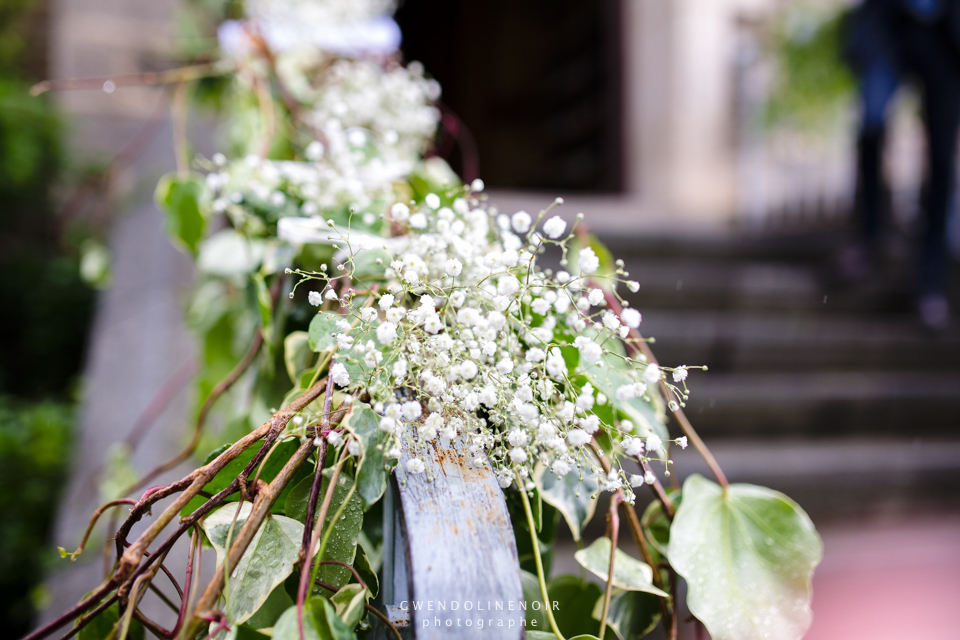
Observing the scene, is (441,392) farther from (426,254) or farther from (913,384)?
(913,384)

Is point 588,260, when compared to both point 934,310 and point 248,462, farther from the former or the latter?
point 934,310

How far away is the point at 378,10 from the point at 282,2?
31cm

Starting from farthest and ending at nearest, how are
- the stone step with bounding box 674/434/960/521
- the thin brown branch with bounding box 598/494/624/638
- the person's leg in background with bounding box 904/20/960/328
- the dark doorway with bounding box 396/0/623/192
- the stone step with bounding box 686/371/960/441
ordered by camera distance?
the dark doorway with bounding box 396/0/623/192 → the person's leg in background with bounding box 904/20/960/328 → the stone step with bounding box 686/371/960/441 → the stone step with bounding box 674/434/960/521 → the thin brown branch with bounding box 598/494/624/638

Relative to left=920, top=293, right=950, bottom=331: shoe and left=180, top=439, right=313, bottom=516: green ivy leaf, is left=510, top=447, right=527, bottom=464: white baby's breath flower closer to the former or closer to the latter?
left=180, top=439, right=313, bottom=516: green ivy leaf

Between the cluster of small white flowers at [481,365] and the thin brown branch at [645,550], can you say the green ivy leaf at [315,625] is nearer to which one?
the cluster of small white flowers at [481,365]

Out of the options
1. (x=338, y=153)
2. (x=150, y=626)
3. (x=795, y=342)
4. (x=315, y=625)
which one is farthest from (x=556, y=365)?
(x=795, y=342)

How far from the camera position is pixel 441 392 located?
41 centimetres

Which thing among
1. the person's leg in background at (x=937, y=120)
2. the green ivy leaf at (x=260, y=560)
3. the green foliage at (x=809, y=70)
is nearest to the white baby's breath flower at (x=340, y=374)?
the green ivy leaf at (x=260, y=560)

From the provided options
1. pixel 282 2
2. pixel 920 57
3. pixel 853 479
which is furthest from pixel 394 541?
pixel 920 57

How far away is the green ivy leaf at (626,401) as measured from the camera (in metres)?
0.48

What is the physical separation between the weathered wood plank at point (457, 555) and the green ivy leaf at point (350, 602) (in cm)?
3

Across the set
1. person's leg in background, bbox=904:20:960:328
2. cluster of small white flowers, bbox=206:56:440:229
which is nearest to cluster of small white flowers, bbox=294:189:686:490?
cluster of small white flowers, bbox=206:56:440:229

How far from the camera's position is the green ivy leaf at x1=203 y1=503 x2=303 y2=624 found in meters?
0.40

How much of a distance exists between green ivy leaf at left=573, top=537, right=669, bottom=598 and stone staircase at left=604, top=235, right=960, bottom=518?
99cm
